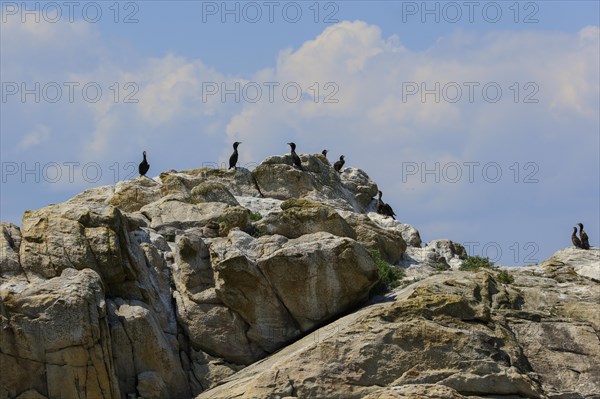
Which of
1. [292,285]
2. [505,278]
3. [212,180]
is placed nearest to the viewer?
[292,285]

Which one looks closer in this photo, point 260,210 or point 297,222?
point 297,222

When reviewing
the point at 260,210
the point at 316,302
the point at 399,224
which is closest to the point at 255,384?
the point at 316,302

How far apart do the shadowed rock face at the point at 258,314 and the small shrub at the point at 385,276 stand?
0.54 meters

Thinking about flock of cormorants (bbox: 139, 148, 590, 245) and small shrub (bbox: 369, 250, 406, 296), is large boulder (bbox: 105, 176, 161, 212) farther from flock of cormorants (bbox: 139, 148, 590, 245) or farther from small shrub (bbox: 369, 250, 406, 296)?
small shrub (bbox: 369, 250, 406, 296)

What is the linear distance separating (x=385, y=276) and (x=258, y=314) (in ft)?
14.4

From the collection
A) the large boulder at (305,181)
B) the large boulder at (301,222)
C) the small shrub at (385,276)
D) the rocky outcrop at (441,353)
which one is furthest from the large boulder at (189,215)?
the rocky outcrop at (441,353)

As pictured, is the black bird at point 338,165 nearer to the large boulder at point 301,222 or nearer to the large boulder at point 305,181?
the large boulder at point 305,181

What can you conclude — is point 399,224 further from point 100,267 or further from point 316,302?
point 100,267

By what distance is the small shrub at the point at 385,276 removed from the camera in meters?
36.8

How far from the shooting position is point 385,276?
37250 millimetres

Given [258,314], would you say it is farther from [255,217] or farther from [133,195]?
[133,195]

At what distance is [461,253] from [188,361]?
42.5ft

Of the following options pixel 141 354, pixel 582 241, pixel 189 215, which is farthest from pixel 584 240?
pixel 141 354

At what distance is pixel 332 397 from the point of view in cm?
3080
